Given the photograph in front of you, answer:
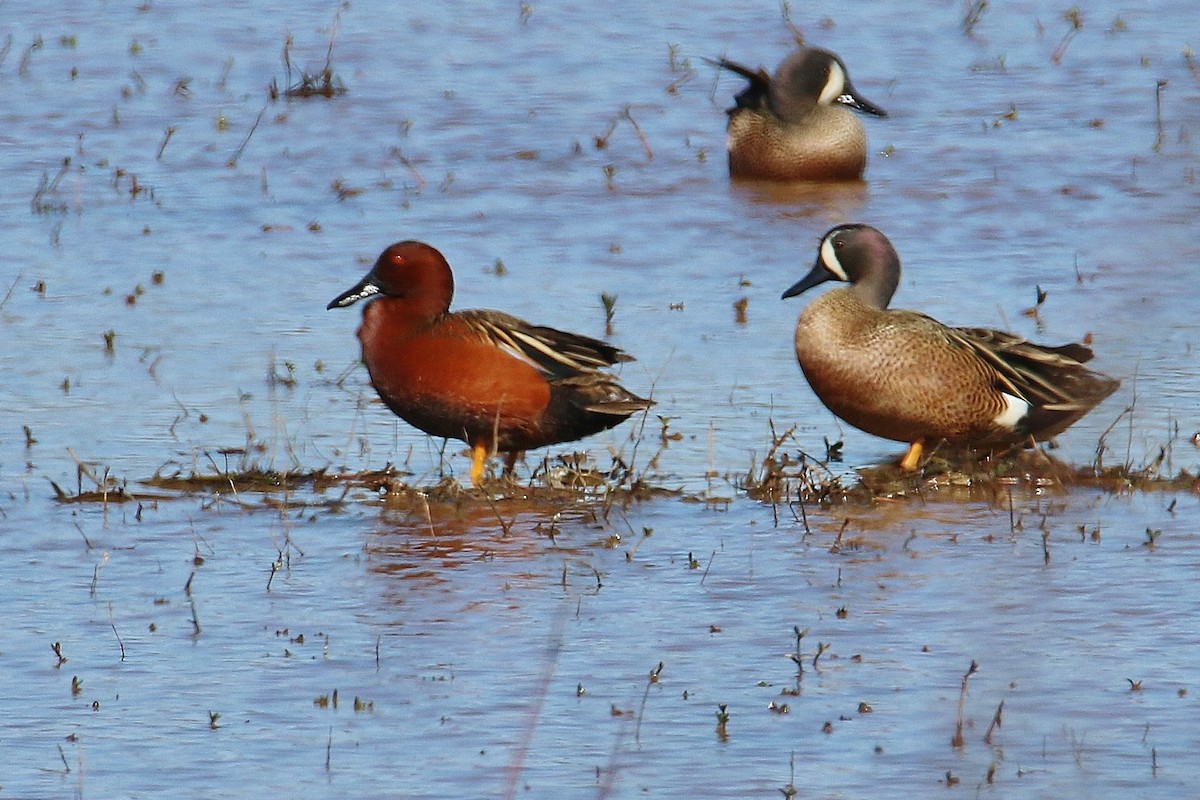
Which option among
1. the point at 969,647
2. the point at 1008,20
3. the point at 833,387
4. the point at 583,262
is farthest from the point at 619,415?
the point at 1008,20

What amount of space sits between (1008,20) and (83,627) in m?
13.0

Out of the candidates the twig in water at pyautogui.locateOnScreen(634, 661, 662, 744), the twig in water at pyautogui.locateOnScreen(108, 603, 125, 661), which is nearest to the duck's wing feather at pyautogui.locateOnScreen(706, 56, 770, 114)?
the twig in water at pyautogui.locateOnScreen(108, 603, 125, 661)

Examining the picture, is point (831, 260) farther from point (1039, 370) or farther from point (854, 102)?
point (854, 102)

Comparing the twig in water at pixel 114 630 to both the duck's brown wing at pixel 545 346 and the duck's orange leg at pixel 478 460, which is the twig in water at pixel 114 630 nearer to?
the duck's orange leg at pixel 478 460

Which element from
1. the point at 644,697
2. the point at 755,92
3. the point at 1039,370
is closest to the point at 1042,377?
the point at 1039,370

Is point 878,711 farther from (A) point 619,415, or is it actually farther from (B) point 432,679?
(A) point 619,415

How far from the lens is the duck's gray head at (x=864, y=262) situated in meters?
7.03

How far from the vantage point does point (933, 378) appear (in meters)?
6.53

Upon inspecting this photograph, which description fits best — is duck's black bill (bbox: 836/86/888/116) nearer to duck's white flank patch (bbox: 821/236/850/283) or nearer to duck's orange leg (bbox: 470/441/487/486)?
duck's white flank patch (bbox: 821/236/850/283)

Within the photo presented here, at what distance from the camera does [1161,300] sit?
6.39 feet

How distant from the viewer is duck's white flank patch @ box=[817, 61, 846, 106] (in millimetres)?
11906

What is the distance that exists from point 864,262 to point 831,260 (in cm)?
17

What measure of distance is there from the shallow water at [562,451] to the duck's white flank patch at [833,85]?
0.56 metres

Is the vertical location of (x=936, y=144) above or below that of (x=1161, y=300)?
below
